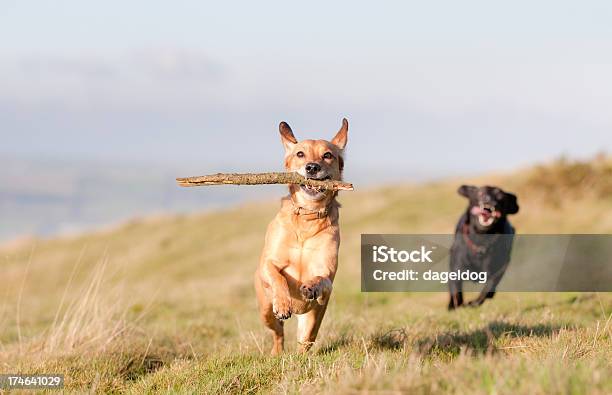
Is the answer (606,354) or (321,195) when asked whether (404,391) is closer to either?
(606,354)

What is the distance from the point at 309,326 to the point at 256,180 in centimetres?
147

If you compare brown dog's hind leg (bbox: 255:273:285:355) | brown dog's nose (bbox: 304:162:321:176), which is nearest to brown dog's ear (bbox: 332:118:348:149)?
brown dog's nose (bbox: 304:162:321:176)

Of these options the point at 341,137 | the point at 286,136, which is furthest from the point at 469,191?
the point at 286,136

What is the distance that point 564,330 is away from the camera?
242 inches

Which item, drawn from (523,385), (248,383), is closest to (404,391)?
(523,385)

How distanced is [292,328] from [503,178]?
21903mm

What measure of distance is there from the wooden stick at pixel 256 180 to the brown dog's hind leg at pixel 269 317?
1006 mm

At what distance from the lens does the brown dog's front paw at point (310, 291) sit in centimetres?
554

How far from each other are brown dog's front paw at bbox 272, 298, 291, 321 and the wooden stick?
1064 millimetres

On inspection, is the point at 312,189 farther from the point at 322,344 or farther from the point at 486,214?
the point at 486,214

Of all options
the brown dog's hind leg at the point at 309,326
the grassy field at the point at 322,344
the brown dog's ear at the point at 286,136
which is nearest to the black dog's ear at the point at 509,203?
the grassy field at the point at 322,344

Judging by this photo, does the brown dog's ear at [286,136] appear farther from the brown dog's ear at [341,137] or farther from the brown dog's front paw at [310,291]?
the brown dog's front paw at [310,291]

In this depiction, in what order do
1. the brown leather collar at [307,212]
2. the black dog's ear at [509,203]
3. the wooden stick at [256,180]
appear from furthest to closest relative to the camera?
1. the black dog's ear at [509,203]
2. the brown leather collar at [307,212]
3. the wooden stick at [256,180]

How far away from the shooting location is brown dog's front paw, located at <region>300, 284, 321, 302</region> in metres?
5.54
